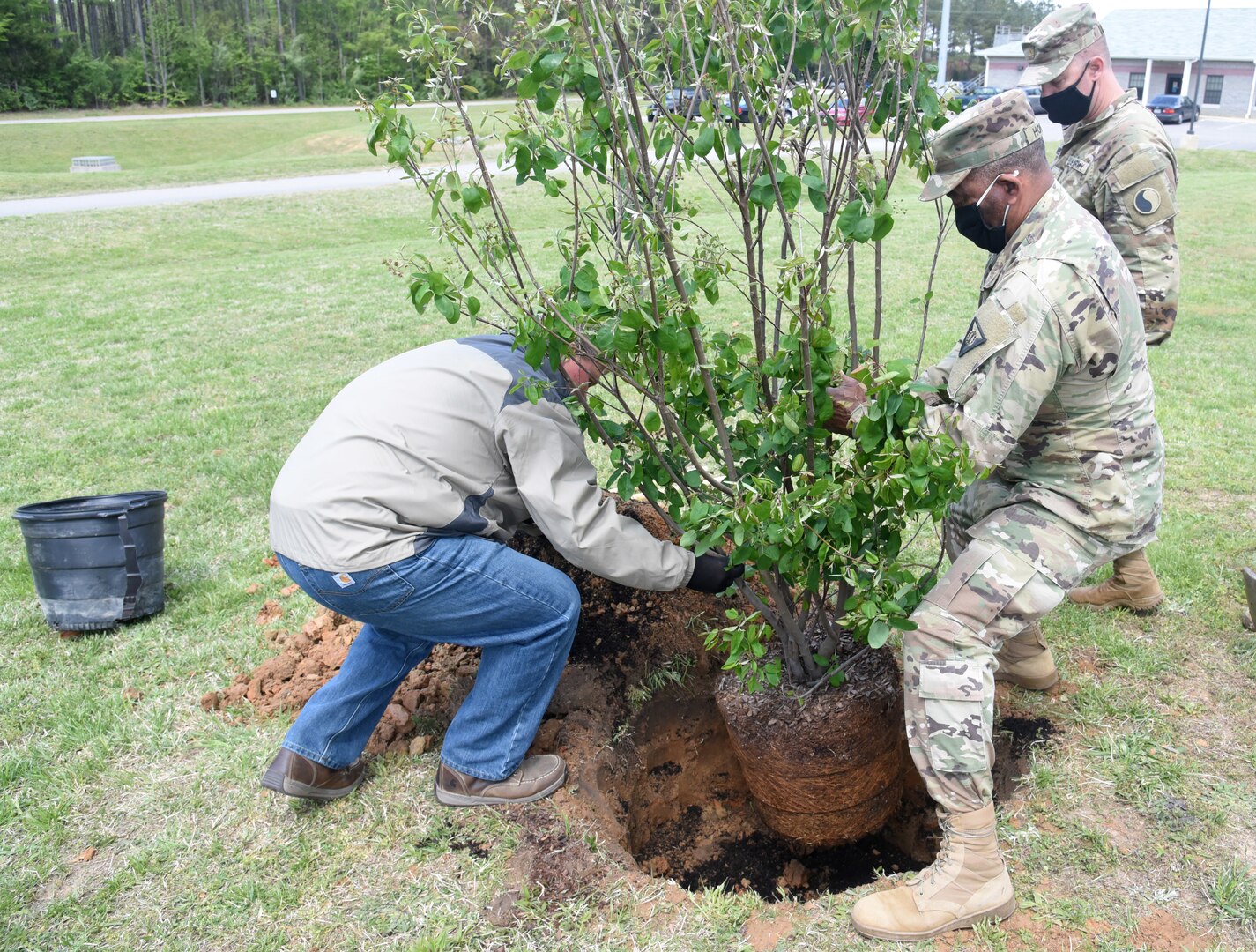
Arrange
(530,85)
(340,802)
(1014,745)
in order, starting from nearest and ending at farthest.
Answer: (530,85) → (340,802) → (1014,745)

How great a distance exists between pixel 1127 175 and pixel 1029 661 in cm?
185

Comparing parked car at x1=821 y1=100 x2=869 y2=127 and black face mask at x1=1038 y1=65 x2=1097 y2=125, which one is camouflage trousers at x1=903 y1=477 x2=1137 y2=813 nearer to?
parked car at x1=821 y1=100 x2=869 y2=127

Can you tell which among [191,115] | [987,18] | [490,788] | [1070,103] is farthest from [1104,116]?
[987,18]

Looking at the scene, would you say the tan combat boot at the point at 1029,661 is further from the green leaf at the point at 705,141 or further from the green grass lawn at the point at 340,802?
the green leaf at the point at 705,141

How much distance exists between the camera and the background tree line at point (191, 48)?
4488 centimetres

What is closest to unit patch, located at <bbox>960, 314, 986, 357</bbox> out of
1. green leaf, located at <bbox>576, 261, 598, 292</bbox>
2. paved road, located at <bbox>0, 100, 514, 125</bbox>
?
green leaf, located at <bbox>576, 261, 598, 292</bbox>

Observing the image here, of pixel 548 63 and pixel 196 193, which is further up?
pixel 548 63

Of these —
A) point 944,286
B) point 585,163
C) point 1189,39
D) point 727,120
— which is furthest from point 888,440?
point 1189,39

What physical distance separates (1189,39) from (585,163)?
2455 inches

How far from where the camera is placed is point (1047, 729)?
3.38 m

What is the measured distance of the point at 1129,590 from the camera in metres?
4.02

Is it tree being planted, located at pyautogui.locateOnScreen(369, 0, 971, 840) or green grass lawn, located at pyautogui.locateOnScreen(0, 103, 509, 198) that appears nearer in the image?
tree being planted, located at pyautogui.locateOnScreen(369, 0, 971, 840)

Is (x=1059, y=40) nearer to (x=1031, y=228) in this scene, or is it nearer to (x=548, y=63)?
(x=1031, y=228)

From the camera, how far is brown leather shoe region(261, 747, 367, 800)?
316 cm
